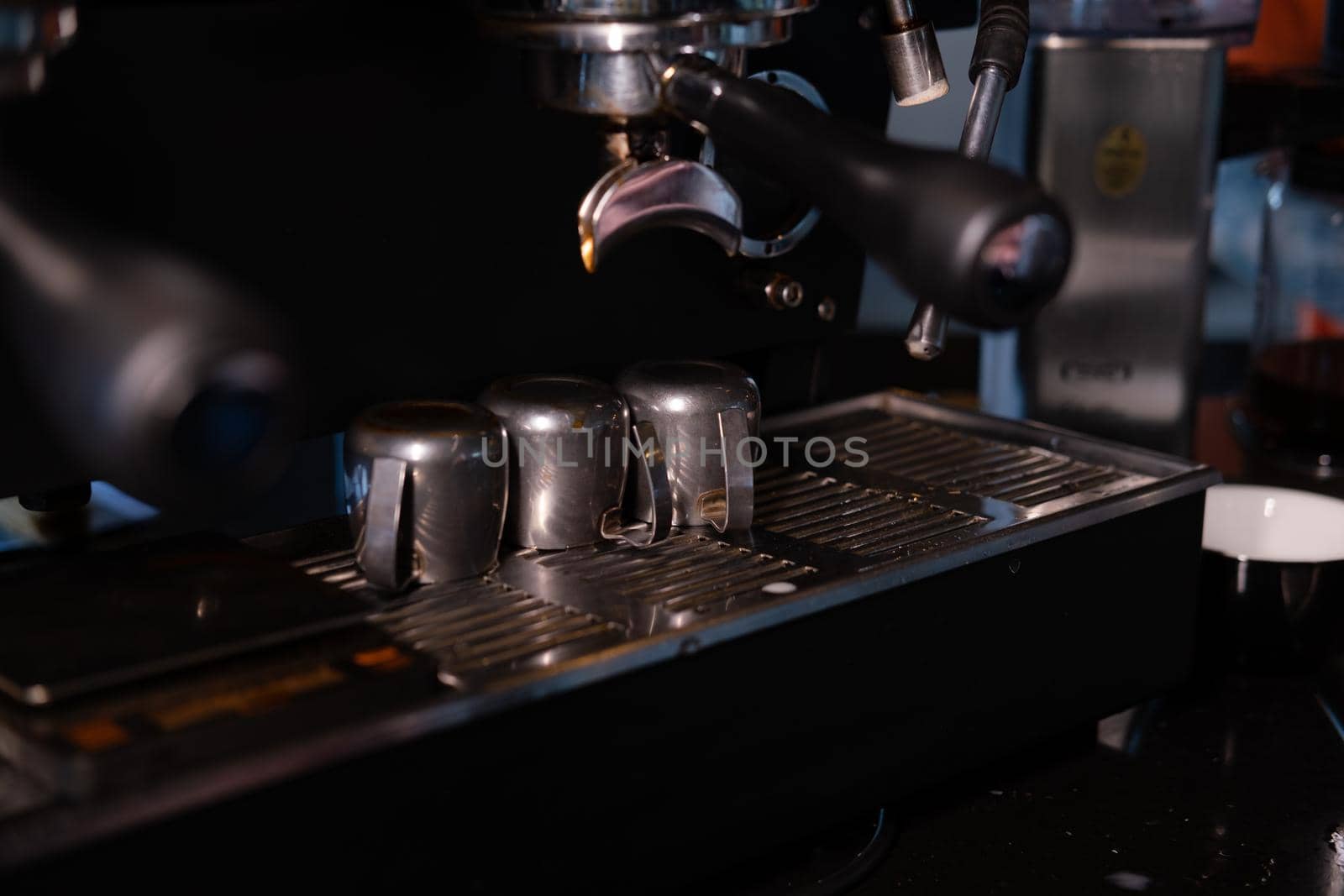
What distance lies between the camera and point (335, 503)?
0.92 meters

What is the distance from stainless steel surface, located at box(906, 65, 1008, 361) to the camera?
0.77 metres

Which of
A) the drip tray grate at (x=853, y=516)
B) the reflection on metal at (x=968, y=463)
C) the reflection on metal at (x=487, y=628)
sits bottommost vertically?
the reflection on metal at (x=487, y=628)

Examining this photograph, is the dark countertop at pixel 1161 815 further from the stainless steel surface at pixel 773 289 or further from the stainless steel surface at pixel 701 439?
the stainless steel surface at pixel 773 289

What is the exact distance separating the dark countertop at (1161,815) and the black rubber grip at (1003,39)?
1.25 feet

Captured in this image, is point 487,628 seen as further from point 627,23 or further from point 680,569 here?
point 627,23

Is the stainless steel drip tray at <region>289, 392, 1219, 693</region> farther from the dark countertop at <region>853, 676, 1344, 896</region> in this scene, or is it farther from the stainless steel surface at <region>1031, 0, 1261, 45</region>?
the stainless steel surface at <region>1031, 0, 1261, 45</region>

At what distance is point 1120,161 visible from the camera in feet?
4.06

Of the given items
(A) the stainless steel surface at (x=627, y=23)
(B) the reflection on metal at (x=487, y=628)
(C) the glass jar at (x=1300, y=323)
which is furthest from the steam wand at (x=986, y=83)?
(C) the glass jar at (x=1300, y=323)

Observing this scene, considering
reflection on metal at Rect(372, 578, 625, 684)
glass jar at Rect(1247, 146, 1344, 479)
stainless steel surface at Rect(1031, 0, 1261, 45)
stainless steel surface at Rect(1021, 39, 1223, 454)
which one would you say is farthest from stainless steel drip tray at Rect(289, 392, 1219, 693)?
glass jar at Rect(1247, 146, 1344, 479)

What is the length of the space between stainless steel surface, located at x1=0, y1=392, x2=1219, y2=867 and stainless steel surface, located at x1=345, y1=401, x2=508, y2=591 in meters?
0.02

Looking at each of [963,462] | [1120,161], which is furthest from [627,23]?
[1120,161]

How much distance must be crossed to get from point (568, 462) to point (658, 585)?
0.26ft

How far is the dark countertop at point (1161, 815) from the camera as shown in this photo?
0.82 metres

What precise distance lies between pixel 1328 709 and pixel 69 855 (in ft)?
2.45
